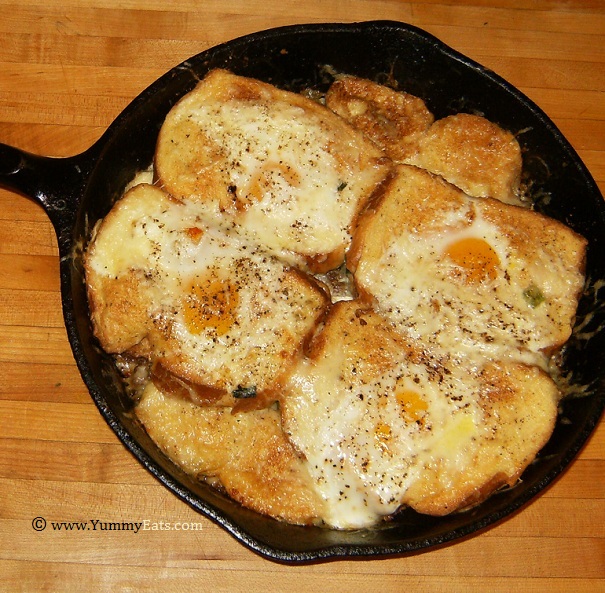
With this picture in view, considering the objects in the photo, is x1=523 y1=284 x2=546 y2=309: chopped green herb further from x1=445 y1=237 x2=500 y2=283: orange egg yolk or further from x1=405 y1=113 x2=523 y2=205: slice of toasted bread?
x1=405 y1=113 x2=523 y2=205: slice of toasted bread

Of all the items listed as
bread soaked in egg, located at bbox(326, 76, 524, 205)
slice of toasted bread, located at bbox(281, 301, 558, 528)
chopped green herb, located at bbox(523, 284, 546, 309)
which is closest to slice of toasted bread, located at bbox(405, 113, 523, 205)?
bread soaked in egg, located at bbox(326, 76, 524, 205)

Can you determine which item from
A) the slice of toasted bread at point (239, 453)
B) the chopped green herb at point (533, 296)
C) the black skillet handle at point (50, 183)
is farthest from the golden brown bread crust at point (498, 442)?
the black skillet handle at point (50, 183)

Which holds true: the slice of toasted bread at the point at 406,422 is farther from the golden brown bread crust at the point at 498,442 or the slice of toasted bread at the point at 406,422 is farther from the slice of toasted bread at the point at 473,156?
the slice of toasted bread at the point at 473,156

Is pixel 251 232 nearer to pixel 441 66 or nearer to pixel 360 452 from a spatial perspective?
pixel 360 452

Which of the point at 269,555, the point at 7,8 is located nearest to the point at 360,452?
the point at 269,555

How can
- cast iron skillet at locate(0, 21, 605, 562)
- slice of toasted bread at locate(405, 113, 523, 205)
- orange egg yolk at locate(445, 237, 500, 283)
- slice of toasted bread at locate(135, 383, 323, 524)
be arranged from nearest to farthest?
cast iron skillet at locate(0, 21, 605, 562)
slice of toasted bread at locate(135, 383, 323, 524)
orange egg yolk at locate(445, 237, 500, 283)
slice of toasted bread at locate(405, 113, 523, 205)

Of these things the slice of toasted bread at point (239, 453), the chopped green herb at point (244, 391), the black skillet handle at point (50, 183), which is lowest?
the slice of toasted bread at point (239, 453)

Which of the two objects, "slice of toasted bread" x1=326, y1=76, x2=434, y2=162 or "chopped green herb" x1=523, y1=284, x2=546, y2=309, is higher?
"slice of toasted bread" x1=326, y1=76, x2=434, y2=162

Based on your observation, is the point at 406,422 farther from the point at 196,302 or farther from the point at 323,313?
the point at 196,302
